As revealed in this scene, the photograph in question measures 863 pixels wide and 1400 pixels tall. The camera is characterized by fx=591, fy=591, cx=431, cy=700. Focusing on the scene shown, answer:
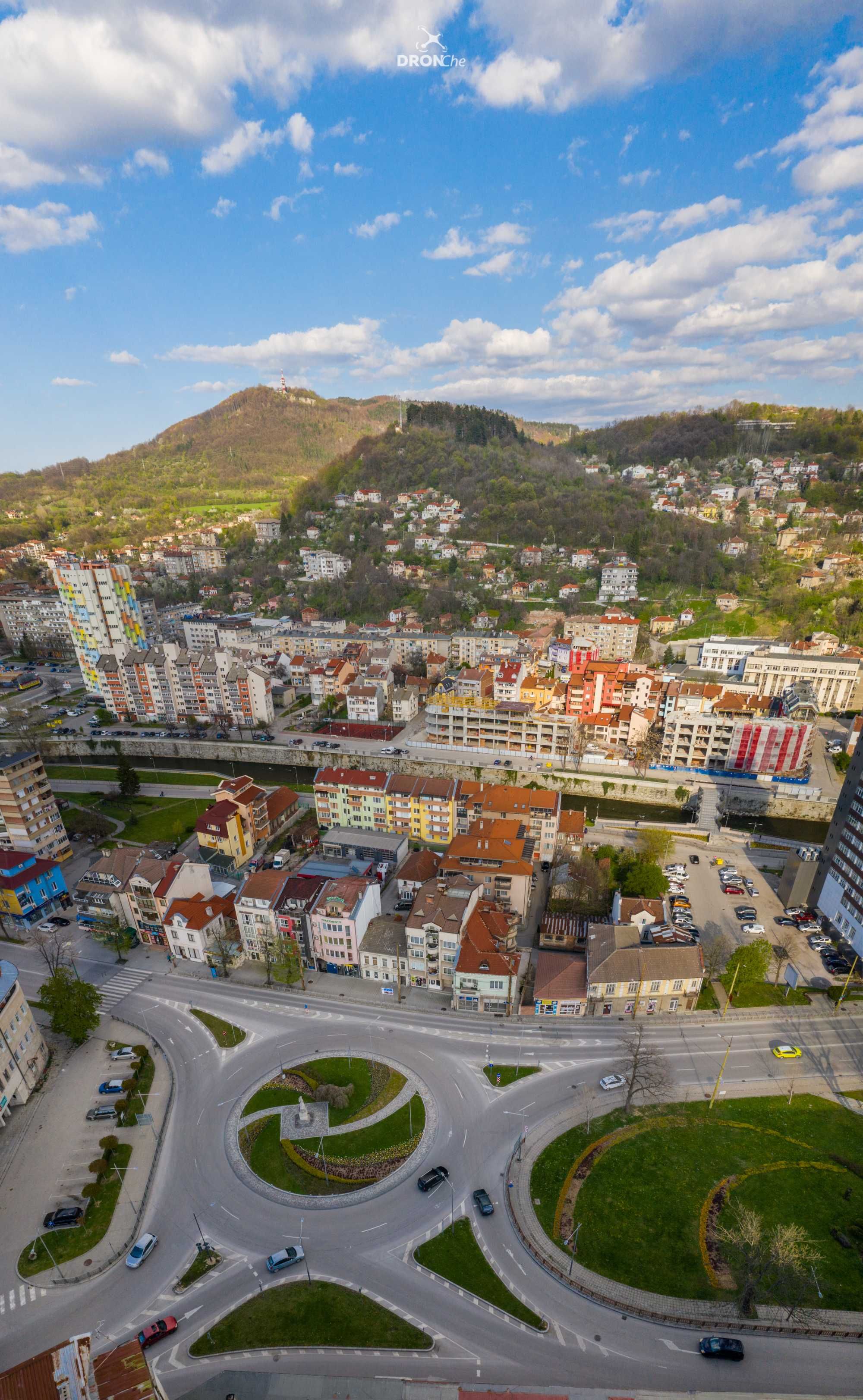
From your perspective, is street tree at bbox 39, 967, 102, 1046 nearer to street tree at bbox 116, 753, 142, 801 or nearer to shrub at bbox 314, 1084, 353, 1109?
shrub at bbox 314, 1084, 353, 1109

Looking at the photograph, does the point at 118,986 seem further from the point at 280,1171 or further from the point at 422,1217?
the point at 422,1217

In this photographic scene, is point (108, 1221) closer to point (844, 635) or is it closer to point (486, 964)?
point (486, 964)

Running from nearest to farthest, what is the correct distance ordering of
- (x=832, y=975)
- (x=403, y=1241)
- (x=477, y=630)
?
1. (x=403, y=1241)
2. (x=832, y=975)
3. (x=477, y=630)

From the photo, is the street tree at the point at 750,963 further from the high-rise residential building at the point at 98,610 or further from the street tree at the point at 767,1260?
the high-rise residential building at the point at 98,610

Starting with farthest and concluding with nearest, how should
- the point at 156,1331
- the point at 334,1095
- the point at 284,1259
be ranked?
the point at 334,1095, the point at 284,1259, the point at 156,1331

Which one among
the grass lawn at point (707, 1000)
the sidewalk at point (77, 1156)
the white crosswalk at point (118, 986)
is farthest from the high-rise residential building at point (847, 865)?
the white crosswalk at point (118, 986)

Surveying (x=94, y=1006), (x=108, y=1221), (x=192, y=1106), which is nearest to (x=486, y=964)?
(x=192, y=1106)

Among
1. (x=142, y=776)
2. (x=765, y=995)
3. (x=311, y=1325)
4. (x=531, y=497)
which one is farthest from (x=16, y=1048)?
(x=531, y=497)
